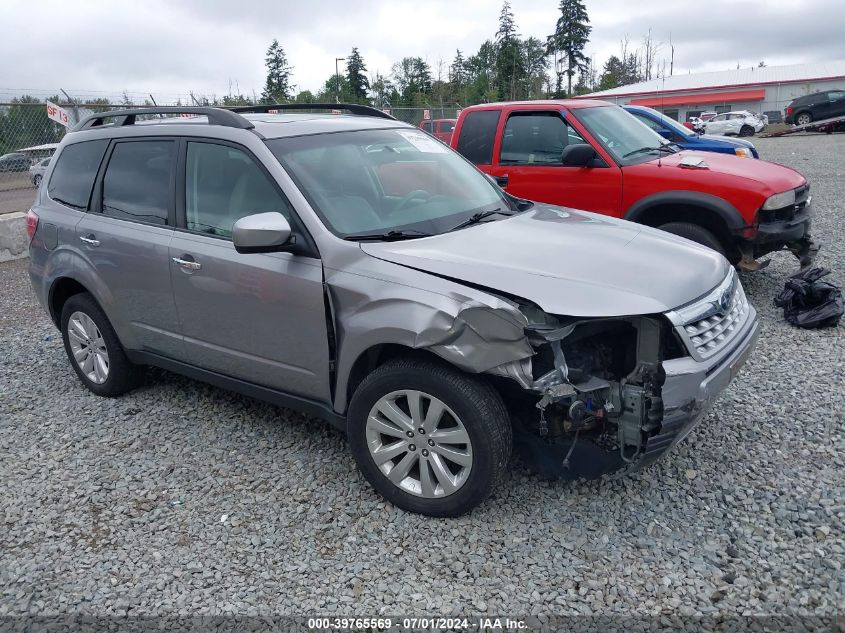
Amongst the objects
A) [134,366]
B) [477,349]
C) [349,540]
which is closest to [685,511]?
[477,349]

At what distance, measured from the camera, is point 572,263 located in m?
3.18

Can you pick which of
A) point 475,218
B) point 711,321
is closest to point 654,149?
point 475,218

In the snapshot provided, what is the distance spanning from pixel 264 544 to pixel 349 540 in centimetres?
39

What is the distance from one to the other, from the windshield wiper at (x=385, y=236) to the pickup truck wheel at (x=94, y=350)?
6.96 feet

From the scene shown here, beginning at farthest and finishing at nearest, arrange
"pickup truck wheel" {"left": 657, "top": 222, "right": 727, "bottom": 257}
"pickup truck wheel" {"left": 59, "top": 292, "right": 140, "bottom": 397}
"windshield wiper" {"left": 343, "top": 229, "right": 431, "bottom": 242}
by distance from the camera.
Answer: "pickup truck wheel" {"left": 657, "top": 222, "right": 727, "bottom": 257}, "pickup truck wheel" {"left": 59, "top": 292, "right": 140, "bottom": 397}, "windshield wiper" {"left": 343, "top": 229, "right": 431, "bottom": 242}

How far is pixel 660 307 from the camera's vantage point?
9.50 ft

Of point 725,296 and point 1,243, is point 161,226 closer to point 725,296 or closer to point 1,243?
point 725,296

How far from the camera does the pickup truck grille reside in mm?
2939

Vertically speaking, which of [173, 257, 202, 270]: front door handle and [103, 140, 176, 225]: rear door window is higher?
[103, 140, 176, 225]: rear door window

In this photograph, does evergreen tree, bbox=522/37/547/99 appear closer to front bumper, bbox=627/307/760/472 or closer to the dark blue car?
the dark blue car

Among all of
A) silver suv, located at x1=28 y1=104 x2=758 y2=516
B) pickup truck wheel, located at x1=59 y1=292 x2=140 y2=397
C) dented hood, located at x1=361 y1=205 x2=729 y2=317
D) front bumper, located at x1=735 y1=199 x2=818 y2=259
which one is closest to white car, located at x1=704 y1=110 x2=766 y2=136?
front bumper, located at x1=735 y1=199 x2=818 y2=259

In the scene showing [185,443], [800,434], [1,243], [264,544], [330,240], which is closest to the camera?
[264,544]

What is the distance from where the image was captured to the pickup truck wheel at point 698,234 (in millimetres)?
6121

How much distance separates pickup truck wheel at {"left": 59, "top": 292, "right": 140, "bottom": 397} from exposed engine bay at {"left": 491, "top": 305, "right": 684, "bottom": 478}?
2874 mm
